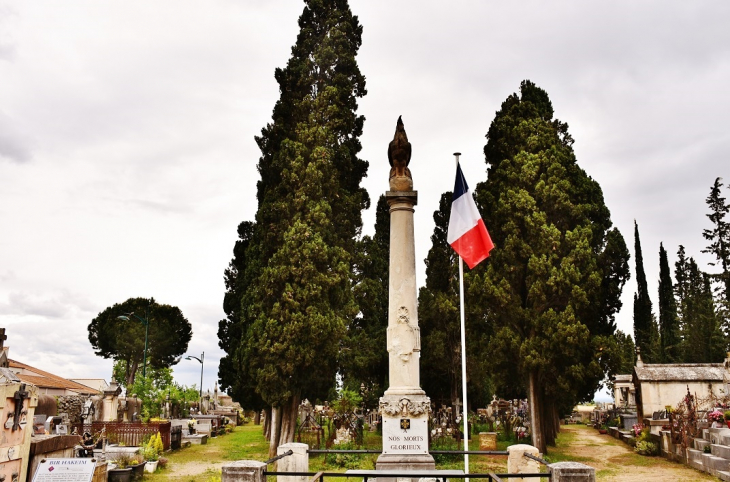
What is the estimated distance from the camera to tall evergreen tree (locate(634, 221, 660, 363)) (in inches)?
1852

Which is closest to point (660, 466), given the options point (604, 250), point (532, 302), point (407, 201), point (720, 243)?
point (532, 302)

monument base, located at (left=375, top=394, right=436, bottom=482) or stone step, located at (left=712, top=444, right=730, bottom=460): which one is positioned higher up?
monument base, located at (left=375, top=394, right=436, bottom=482)

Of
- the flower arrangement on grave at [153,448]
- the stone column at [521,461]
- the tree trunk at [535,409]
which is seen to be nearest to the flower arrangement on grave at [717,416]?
the tree trunk at [535,409]

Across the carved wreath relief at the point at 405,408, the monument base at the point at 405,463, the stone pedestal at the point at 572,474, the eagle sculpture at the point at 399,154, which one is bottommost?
the monument base at the point at 405,463

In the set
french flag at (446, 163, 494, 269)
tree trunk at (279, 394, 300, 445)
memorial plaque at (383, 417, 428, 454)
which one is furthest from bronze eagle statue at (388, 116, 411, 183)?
tree trunk at (279, 394, 300, 445)

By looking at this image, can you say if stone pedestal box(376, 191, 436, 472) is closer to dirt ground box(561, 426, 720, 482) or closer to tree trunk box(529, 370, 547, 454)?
dirt ground box(561, 426, 720, 482)

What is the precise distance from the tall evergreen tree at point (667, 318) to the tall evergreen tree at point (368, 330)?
22.9 m

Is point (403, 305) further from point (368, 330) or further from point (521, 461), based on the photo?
point (368, 330)

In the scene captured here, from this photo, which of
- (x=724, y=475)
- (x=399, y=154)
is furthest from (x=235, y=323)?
(x=724, y=475)

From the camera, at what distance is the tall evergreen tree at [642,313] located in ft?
154

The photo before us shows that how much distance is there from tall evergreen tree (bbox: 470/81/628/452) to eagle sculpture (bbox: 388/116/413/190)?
9.98 metres

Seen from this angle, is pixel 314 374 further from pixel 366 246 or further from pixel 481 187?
pixel 481 187

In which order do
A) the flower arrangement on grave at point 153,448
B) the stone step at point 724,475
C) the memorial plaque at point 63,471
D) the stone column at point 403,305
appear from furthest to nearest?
1. the flower arrangement on grave at point 153,448
2. the stone step at point 724,475
3. the stone column at point 403,305
4. the memorial plaque at point 63,471

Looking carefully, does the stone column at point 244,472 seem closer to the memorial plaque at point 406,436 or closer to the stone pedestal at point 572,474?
the memorial plaque at point 406,436
